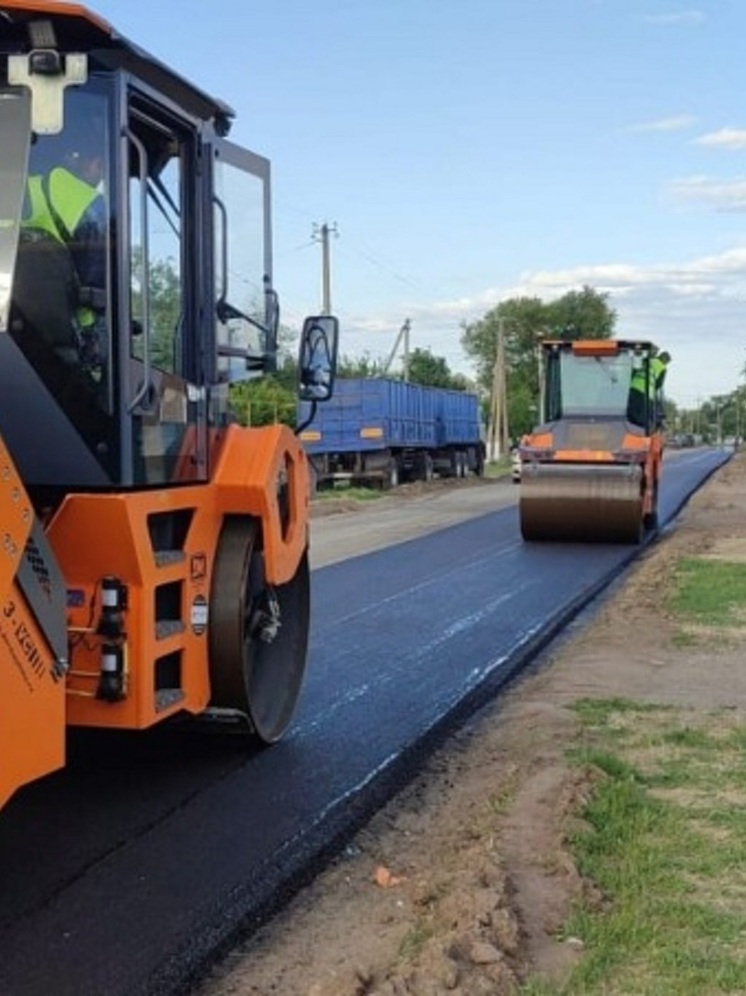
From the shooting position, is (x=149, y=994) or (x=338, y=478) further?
(x=338, y=478)

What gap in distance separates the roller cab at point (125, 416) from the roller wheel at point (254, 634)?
1 centimetres

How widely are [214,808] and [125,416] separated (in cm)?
168

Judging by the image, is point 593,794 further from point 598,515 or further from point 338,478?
point 338,478

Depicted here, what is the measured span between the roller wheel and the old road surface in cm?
23

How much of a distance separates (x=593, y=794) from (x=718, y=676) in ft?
9.79

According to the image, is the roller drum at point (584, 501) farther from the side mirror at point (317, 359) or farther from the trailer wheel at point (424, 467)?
the trailer wheel at point (424, 467)

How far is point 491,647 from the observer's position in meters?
9.45

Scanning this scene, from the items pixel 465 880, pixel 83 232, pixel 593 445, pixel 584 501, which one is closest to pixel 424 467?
pixel 593 445

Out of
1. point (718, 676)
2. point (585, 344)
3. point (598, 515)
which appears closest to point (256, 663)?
point (718, 676)

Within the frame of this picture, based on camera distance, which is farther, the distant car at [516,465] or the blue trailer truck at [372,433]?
the blue trailer truck at [372,433]

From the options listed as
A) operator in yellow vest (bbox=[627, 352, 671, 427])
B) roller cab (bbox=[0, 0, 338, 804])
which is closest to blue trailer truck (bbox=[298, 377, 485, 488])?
operator in yellow vest (bbox=[627, 352, 671, 427])

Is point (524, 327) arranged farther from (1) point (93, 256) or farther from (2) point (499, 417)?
→ (1) point (93, 256)

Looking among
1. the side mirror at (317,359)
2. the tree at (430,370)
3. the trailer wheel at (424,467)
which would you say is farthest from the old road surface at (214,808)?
the tree at (430,370)

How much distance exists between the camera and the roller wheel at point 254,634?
5766 millimetres
